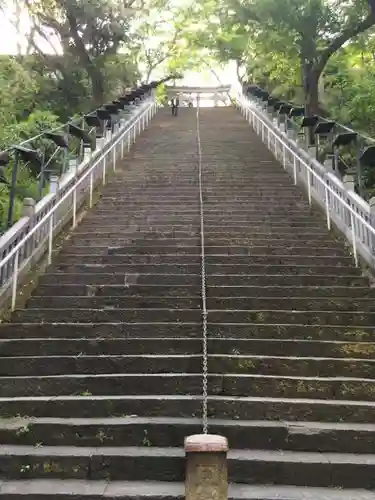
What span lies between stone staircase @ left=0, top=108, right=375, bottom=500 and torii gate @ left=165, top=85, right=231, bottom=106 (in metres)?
25.2

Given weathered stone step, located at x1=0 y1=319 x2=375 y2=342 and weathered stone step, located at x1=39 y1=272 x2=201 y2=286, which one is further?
weathered stone step, located at x1=39 y1=272 x2=201 y2=286

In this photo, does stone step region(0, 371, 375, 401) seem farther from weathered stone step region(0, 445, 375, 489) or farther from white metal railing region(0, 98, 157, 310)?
white metal railing region(0, 98, 157, 310)

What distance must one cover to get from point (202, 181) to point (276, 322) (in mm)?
6782

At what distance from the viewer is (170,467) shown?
418 centimetres

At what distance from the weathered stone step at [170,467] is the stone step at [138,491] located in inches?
2.6

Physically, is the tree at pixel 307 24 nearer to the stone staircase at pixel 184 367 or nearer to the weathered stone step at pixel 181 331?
the stone staircase at pixel 184 367

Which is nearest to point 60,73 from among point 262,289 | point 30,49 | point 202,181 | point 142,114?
point 30,49

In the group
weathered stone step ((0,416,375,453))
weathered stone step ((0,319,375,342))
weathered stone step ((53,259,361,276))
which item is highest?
weathered stone step ((53,259,361,276))

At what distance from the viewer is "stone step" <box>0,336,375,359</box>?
5.71 meters

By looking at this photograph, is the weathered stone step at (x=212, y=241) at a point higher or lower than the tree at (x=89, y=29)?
lower

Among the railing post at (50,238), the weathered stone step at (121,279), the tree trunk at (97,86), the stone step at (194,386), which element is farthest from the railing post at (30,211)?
the tree trunk at (97,86)

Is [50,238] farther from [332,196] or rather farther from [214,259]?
[332,196]

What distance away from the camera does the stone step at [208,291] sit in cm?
704

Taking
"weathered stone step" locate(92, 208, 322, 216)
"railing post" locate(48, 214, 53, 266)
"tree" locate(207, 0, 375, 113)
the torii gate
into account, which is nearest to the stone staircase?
"railing post" locate(48, 214, 53, 266)
